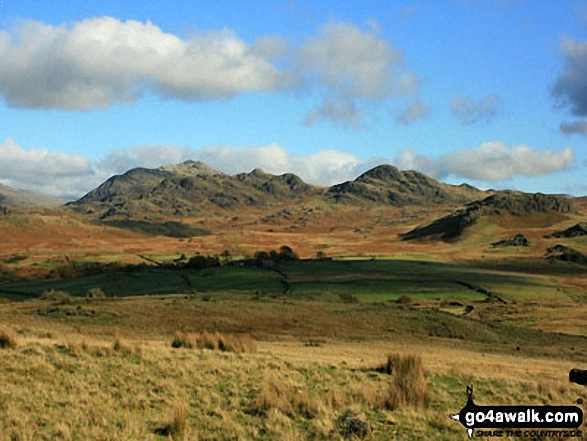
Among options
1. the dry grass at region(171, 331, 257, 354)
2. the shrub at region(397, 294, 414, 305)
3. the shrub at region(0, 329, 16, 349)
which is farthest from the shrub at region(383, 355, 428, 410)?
the shrub at region(397, 294, 414, 305)

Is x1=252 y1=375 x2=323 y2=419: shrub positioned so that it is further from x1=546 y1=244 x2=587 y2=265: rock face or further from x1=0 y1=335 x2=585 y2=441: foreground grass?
x1=546 y1=244 x2=587 y2=265: rock face

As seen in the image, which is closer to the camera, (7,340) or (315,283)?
(7,340)

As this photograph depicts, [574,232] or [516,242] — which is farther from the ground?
[574,232]

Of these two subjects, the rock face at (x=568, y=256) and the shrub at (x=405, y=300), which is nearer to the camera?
the shrub at (x=405, y=300)

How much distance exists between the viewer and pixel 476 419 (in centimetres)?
1230

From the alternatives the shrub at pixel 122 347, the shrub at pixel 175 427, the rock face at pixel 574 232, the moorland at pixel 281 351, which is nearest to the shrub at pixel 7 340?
the moorland at pixel 281 351

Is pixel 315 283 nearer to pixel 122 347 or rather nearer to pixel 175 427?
pixel 122 347

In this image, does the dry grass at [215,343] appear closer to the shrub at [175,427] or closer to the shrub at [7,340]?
the shrub at [7,340]

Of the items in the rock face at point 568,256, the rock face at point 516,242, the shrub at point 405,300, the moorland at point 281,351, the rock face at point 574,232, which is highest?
the rock face at point 574,232

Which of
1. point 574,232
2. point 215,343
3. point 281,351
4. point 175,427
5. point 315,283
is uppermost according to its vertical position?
point 574,232

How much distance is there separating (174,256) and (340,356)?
102 metres

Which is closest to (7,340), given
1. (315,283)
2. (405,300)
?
(405,300)

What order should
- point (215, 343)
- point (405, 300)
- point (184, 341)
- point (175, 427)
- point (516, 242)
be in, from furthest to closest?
1. point (516, 242)
2. point (405, 300)
3. point (184, 341)
4. point (215, 343)
5. point (175, 427)

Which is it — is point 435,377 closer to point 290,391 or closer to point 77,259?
point 290,391
